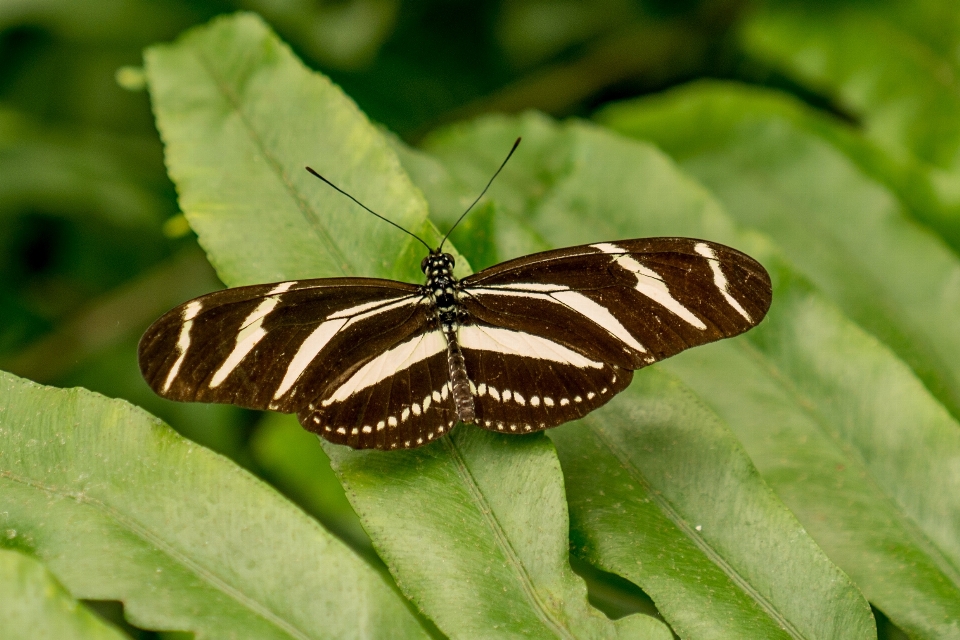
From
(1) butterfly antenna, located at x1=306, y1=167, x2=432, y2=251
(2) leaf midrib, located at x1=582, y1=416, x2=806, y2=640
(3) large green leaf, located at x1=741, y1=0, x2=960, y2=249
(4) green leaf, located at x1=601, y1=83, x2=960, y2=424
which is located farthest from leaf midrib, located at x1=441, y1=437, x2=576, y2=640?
(3) large green leaf, located at x1=741, y1=0, x2=960, y2=249

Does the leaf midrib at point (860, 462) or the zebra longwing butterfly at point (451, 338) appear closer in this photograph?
the zebra longwing butterfly at point (451, 338)

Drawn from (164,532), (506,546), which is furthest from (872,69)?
(164,532)

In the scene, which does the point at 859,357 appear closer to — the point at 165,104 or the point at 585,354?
the point at 585,354

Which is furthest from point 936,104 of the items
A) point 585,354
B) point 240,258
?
point 240,258

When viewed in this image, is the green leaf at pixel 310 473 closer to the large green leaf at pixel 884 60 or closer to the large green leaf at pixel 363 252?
the large green leaf at pixel 363 252

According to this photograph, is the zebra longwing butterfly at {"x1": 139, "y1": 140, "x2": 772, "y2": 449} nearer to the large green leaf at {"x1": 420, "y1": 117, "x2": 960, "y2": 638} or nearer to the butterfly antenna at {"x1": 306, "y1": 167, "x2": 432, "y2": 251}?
the butterfly antenna at {"x1": 306, "y1": 167, "x2": 432, "y2": 251}

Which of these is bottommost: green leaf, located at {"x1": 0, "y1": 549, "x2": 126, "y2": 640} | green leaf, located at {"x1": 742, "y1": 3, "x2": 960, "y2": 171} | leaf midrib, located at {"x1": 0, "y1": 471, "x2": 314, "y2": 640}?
green leaf, located at {"x1": 0, "y1": 549, "x2": 126, "y2": 640}

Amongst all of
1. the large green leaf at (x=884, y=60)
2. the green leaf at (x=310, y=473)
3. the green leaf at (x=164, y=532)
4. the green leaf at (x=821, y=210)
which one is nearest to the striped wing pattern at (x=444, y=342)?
the green leaf at (x=164, y=532)
